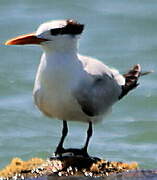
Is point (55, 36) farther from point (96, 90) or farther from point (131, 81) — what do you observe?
point (131, 81)

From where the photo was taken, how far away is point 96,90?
8867 millimetres

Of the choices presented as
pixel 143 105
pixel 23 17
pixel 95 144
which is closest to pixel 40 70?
pixel 95 144

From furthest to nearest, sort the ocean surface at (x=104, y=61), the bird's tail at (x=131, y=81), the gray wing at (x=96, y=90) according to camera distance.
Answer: the ocean surface at (x=104, y=61) < the bird's tail at (x=131, y=81) < the gray wing at (x=96, y=90)

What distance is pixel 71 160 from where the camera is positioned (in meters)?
8.09

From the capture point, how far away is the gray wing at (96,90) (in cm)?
864

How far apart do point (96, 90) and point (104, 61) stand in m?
5.56

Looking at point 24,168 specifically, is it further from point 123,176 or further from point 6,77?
point 6,77

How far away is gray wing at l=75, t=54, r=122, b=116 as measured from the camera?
864cm

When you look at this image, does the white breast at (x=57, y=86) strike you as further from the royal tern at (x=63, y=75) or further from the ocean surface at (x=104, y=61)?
the ocean surface at (x=104, y=61)

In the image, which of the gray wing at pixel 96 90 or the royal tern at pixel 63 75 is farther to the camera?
the gray wing at pixel 96 90

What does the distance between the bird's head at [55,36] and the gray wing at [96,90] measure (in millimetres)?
371

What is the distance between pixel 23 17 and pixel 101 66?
6.89m

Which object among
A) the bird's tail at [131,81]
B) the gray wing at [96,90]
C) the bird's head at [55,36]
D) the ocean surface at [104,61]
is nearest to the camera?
the bird's head at [55,36]

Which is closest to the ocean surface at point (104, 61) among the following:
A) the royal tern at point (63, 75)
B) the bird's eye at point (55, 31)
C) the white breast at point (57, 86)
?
the royal tern at point (63, 75)
